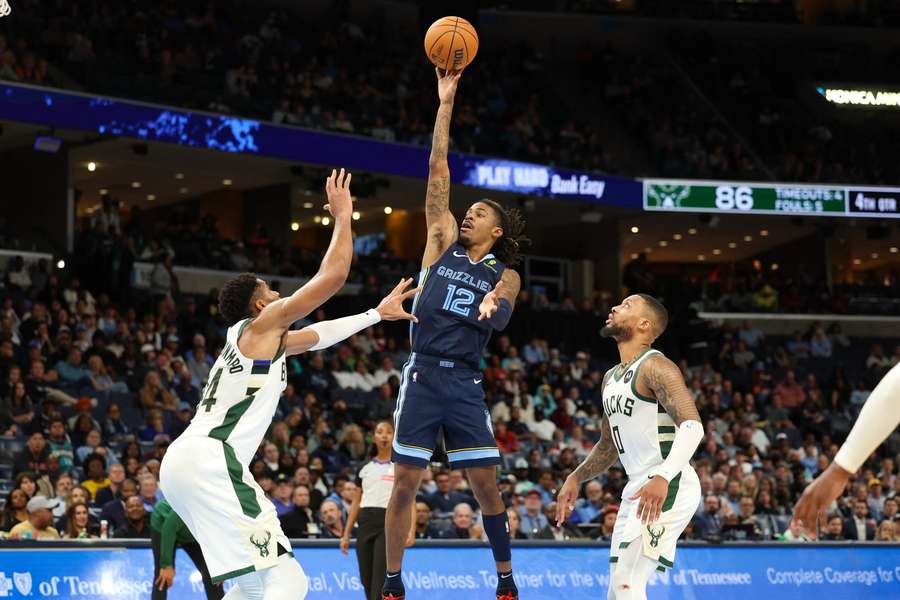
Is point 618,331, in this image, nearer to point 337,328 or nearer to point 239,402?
point 337,328

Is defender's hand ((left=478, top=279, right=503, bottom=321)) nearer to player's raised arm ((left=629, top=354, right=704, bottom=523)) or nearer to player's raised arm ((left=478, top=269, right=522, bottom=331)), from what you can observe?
player's raised arm ((left=478, top=269, right=522, bottom=331))

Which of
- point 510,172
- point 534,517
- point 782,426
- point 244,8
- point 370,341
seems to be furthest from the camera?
point 244,8

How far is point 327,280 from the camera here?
Result: 6.43 m

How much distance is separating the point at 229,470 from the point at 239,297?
1.02 meters

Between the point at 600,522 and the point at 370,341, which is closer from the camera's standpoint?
the point at 600,522

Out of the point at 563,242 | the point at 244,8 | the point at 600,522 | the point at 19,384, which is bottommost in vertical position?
the point at 600,522

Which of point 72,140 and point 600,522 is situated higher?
point 72,140

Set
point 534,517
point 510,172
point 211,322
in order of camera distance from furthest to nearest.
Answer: point 510,172
point 211,322
point 534,517

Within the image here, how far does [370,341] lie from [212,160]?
7096mm

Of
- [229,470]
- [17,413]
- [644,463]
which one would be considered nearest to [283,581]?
[229,470]

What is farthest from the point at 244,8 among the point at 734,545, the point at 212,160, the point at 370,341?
the point at 734,545

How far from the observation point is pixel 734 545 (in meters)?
12.5

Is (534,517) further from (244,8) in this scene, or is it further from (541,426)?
(244,8)

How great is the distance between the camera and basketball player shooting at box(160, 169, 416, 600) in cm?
616
